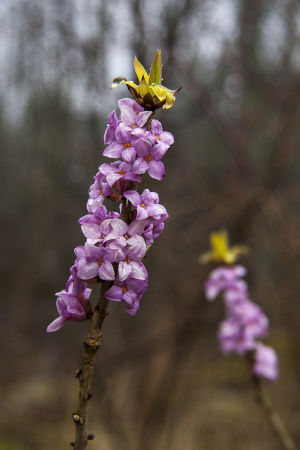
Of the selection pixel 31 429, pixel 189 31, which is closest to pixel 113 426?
pixel 31 429

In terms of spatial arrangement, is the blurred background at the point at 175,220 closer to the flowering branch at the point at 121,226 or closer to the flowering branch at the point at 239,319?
the flowering branch at the point at 239,319

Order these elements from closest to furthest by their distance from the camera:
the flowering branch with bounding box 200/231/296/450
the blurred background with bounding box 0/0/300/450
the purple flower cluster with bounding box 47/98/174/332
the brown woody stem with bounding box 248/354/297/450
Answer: the purple flower cluster with bounding box 47/98/174/332, the brown woody stem with bounding box 248/354/297/450, the flowering branch with bounding box 200/231/296/450, the blurred background with bounding box 0/0/300/450

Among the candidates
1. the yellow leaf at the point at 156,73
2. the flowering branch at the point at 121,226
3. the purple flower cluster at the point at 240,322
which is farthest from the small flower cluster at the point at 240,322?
the yellow leaf at the point at 156,73

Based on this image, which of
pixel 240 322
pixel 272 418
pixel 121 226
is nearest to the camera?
pixel 121 226

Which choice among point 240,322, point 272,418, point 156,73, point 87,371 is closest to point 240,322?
point 240,322

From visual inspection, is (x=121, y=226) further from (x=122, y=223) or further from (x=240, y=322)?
(x=240, y=322)

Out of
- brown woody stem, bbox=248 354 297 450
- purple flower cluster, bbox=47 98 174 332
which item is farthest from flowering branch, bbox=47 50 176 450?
brown woody stem, bbox=248 354 297 450

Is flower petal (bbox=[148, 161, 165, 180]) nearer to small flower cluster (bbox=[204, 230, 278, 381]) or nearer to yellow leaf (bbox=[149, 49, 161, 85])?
yellow leaf (bbox=[149, 49, 161, 85])
